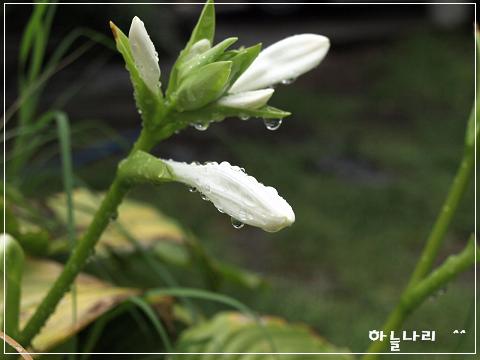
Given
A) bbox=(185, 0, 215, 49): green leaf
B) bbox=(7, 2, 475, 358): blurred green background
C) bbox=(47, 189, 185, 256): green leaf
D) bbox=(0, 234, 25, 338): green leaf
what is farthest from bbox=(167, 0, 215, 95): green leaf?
bbox=(47, 189, 185, 256): green leaf

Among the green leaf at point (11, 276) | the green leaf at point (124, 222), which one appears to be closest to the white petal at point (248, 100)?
the green leaf at point (11, 276)

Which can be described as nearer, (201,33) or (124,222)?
(201,33)

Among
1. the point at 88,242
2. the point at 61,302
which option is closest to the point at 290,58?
the point at 88,242

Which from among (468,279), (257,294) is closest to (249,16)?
(468,279)

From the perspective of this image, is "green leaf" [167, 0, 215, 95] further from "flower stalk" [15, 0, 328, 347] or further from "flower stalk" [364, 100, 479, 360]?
"flower stalk" [364, 100, 479, 360]

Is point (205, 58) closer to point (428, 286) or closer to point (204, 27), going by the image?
point (204, 27)

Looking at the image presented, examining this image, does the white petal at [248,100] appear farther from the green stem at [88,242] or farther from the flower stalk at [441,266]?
the flower stalk at [441,266]

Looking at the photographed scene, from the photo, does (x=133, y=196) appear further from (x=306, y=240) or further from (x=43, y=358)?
(x=43, y=358)
